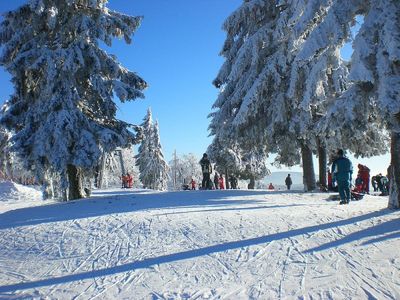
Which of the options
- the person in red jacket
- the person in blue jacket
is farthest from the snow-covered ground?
the person in red jacket

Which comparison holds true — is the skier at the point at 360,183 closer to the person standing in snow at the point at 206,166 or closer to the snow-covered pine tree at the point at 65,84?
the person standing in snow at the point at 206,166

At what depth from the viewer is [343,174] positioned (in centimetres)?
1277

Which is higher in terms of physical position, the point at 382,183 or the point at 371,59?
the point at 371,59

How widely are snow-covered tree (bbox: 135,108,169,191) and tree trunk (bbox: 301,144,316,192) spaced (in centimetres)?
3269

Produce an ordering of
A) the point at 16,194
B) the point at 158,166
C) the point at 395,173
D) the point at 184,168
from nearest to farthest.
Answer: the point at 395,173, the point at 16,194, the point at 158,166, the point at 184,168

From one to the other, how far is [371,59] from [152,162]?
42.1 meters

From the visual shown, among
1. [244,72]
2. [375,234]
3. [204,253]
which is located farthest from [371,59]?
[244,72]

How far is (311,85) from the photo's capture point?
11773mm

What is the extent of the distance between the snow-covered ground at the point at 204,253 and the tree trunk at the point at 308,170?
614cm

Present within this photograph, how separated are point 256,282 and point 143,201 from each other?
7.70 meters

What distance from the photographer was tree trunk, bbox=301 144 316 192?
18094mm

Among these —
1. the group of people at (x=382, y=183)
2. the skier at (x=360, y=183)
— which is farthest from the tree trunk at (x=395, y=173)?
the group of people at (x=382, y=183)

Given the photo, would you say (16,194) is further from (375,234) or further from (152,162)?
(375,234)

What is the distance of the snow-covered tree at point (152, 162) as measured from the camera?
166 feet
